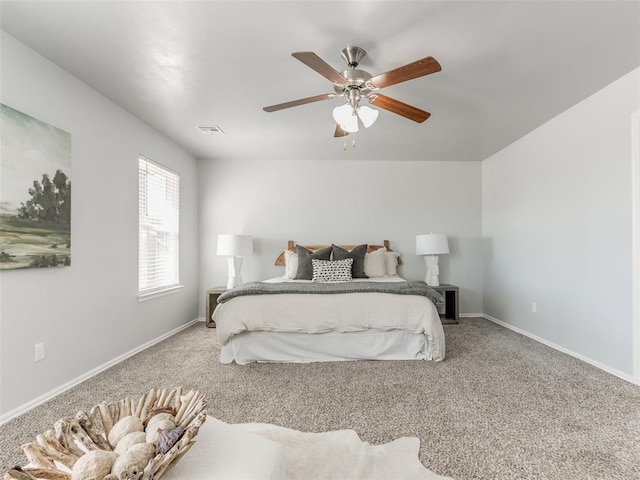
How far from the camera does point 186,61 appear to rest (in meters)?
2.36

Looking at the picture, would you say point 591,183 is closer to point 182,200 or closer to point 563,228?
point 563,228

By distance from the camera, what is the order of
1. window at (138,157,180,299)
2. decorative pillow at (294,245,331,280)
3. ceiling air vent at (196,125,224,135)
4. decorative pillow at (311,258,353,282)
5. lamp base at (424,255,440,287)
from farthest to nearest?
1. lamp base at (424,255,440,287)
2. decorative pillow at (294,245,331,280)
3. decorative pillow at (311,258,353,282)
4. ceiling air vent at (196,125,224,135)
5. window at (138,157,180,299)

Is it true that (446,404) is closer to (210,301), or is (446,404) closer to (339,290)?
(339,290)

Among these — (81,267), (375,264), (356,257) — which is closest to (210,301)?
(81,267)

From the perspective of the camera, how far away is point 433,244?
4574mm

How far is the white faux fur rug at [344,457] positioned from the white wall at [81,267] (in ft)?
5.20

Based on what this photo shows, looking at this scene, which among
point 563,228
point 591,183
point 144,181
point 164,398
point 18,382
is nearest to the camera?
point 164,398

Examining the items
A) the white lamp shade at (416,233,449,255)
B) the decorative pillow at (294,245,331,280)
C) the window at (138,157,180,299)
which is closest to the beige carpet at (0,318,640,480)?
the window at (138,157,180,299)

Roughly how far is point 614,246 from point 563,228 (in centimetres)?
62

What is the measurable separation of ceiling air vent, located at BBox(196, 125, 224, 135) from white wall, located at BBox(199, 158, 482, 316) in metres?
1.14

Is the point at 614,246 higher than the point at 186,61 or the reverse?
the reverse

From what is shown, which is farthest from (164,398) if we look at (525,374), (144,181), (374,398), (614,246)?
(614,246)

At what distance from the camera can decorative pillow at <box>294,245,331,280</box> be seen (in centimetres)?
424

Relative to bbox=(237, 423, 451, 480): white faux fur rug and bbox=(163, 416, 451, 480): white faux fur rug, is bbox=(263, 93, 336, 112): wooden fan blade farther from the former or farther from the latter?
bbox=(237, 423, 451, 480): white faux fur rug
